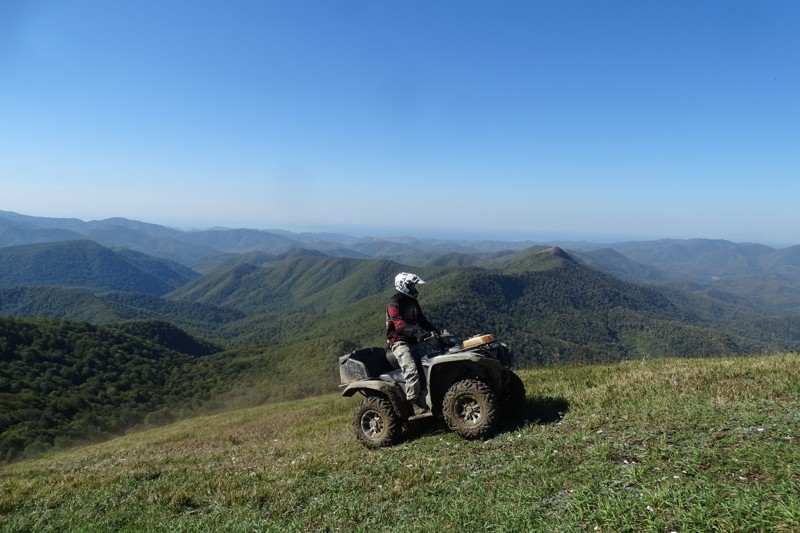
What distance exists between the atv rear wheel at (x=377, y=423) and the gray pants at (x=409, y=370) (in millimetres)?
477

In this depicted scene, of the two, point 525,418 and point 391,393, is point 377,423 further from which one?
point 525,418

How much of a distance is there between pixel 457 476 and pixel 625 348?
202 m

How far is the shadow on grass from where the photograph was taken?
25.4 ft

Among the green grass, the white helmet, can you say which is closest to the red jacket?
the white helmet

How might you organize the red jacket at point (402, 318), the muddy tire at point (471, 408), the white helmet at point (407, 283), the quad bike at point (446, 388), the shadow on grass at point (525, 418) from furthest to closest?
the white helmet at point (407, 283)
the red jacket at point (402, 318)
the shadow on grass at point (525, 418)
the quad bike at point (446, 388)
the muddy tire at point (471, 408)

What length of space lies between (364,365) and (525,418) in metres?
3.21

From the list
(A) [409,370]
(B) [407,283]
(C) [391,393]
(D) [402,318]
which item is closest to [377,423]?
(C) [391,393]

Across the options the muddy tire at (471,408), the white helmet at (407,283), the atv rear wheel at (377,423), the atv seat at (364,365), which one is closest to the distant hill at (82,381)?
the atv seat at (364,365)

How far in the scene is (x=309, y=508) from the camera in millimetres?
5586

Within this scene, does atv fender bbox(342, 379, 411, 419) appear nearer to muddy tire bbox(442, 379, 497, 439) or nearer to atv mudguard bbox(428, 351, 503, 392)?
atv mudguard bbox(428, 351, 503, 392)

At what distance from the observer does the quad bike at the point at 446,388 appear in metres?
7.36

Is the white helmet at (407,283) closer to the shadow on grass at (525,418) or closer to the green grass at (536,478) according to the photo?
the shadow on grass at (525,418)

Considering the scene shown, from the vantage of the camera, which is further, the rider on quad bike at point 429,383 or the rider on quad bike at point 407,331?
the rider on quad bike at point 407,331

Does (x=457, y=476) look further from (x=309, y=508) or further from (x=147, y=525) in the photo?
(x=147, y=525)
